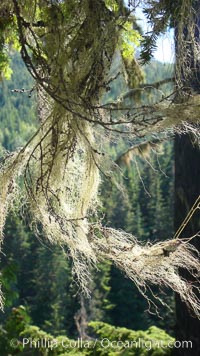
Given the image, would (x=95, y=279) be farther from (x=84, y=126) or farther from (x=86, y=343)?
(x=84, y=126)

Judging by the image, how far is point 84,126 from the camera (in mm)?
2068

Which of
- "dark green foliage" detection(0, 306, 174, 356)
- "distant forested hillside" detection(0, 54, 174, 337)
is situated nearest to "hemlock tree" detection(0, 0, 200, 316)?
"dark green foliage" detection(0, 306, 174, 356)

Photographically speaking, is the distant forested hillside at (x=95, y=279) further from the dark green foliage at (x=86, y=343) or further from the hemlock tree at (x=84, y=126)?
the hemlock tree at (x=84, y=126)

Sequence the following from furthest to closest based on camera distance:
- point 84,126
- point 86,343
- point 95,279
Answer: point 95,279
point 86,343
point 84,126

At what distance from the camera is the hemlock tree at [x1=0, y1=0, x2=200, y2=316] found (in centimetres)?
202

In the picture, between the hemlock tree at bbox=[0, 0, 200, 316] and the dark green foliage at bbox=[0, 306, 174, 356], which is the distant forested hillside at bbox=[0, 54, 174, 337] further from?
the hemlock tree at bbox=[0, 0, 200, 316]

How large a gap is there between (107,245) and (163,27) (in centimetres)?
89

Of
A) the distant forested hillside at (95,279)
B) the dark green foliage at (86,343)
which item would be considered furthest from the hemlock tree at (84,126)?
the distant forested hillside at (95,279)

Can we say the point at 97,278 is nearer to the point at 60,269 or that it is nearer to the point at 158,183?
the point at 60,269

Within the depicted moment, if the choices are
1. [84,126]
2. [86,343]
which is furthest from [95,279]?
[84,126]

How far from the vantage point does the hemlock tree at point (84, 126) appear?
202 centimetres

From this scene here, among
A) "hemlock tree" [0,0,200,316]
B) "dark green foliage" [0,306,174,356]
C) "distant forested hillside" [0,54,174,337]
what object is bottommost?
"distant forested hillside" [0,54,174,337]

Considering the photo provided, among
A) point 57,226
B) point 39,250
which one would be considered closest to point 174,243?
point 57,226

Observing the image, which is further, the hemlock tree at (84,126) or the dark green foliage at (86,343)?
the dark green foliage at (86,343)
